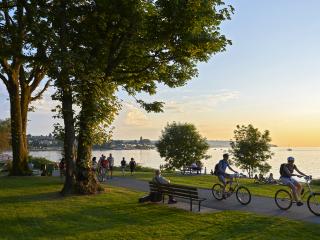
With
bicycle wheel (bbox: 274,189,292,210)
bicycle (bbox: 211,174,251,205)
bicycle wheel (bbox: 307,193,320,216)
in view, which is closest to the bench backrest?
bicycle (bbox: 211,174,251,205)

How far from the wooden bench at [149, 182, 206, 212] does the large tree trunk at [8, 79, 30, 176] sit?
667 inches

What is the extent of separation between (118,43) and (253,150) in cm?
4236

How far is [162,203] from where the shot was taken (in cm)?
1869

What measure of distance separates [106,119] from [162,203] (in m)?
5.43

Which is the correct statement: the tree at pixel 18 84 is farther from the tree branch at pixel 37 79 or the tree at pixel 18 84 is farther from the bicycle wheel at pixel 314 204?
the bicycle wheel at pixel 314 204

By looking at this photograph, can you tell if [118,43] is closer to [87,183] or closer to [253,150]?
[87,183]

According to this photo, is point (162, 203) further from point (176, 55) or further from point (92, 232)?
point (176, 55)

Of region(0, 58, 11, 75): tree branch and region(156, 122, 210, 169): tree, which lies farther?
region(156, 122, 210, 169): tree

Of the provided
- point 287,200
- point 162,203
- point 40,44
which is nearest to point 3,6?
point 40,44

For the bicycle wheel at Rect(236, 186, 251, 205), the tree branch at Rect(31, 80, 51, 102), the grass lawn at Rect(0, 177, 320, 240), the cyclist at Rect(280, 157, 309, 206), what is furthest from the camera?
the tree branch at Rect(31, 80, 51, 102)

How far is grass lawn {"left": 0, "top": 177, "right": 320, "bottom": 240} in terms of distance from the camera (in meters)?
12.8

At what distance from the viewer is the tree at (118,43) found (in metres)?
20.0

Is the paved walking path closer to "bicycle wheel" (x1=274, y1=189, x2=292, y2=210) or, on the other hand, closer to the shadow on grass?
"bicycle wheel" (x1=274, y1=189, x2=292, y2=210)

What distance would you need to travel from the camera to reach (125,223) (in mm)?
14445
